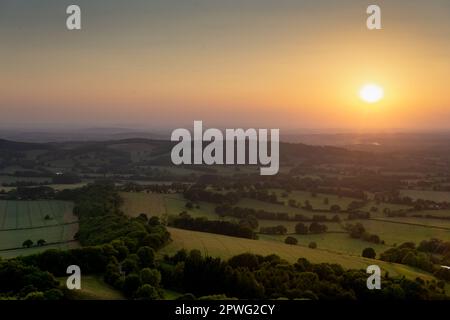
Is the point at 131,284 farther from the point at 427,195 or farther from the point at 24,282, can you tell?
the point at 427,195

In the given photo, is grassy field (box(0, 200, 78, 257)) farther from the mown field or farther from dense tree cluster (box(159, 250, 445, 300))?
dense tree cluster (box(159, 250, 445, 300))

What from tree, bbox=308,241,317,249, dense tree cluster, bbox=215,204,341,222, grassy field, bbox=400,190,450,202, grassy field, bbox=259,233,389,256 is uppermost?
grassy field, bbox=400,190,450,202

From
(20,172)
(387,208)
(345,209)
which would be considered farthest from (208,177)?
(20,172)

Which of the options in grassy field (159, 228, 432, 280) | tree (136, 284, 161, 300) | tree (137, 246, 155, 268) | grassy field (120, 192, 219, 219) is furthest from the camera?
grassy field (120, 192, 219, 219)

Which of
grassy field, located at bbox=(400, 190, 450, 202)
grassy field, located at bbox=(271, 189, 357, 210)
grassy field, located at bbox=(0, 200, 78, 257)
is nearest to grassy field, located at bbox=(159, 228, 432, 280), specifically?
grassy field, located at bbox=(0, 200, 78, 257)

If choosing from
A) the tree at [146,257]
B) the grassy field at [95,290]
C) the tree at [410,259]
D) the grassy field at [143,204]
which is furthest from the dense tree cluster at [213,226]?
the grassy field at [95,290]

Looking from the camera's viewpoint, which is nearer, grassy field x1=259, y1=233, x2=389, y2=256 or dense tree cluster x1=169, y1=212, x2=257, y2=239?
grassy field x1=259, y1=233, x2=389, y2=256
